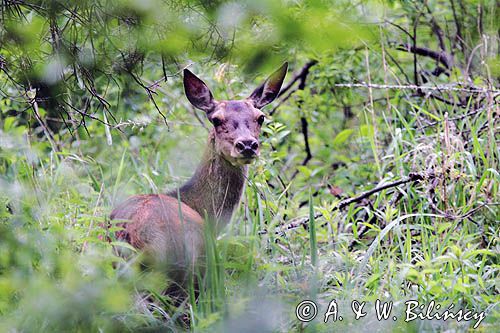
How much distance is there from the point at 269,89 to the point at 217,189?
861 mm

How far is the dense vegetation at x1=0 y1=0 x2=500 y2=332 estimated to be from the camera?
3.73 m

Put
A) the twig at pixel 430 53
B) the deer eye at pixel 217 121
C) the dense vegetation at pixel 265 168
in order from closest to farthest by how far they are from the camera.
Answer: the dense vegetation at pixel 265 168
the deer eye at pixel 217 121
the twig at pixel 430 53

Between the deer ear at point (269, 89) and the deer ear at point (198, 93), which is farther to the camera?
the deer ear at point (269, 89)

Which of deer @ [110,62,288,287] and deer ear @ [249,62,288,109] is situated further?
deer ear @ [249,62,288,109]

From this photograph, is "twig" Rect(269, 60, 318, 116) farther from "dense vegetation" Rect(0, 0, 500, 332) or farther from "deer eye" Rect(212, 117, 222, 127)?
"deer eye" Rect(212, 117, 222, 127)

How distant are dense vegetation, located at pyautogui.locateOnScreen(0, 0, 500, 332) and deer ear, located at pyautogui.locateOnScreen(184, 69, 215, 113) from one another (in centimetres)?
23

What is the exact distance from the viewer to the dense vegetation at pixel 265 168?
373 centimetres

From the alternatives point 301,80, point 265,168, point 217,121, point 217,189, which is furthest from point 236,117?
point 301,80

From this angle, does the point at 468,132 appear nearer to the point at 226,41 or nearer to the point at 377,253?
the point at 377,253

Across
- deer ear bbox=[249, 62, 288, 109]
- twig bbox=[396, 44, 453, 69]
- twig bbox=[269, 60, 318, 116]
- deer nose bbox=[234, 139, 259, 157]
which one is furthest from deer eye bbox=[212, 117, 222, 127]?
twig bbox=[396, 44, 453, 69]

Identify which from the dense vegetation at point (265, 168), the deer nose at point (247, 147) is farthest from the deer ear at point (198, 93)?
the deer nose at point (247, 147)

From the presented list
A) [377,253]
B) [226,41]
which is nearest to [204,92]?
[226,41]

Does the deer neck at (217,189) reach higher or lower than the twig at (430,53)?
lower

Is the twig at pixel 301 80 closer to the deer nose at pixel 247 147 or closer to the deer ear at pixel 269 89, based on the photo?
the deer ear at pixel 269 89
